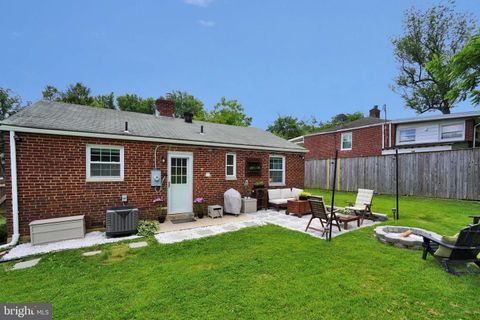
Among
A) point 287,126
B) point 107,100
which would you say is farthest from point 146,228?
point 287,126

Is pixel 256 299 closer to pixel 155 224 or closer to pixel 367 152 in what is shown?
pixel 155 224

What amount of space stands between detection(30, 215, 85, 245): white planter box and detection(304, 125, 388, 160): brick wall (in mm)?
19173

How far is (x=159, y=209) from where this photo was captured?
7.24m

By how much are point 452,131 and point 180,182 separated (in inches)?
721

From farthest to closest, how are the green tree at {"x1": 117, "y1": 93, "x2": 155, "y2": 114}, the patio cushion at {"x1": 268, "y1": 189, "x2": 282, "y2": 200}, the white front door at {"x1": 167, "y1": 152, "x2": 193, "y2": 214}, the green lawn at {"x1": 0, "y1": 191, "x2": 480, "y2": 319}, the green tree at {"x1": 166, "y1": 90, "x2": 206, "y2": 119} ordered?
the green tree at {"x1": 166, "y1": 90, "x2": 206, "y2": 119} < the green tree at {"x1": 117, "y1": 93, "x2": 155, "y2": 114} < the patio cushion at {"x1": 268, "y1": 189, "x2": 282, "y2": 200} < the white front door at {"x1": 167, "y1": 152, "x2": 193, "y2": 214} < the green lawn at {"x1": 0, "y1": 191, "x2": 480, "y2": 319}

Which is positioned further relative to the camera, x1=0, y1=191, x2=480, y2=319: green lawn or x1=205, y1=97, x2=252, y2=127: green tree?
x1=205, y1=97, x2=252, y2=127: green tree

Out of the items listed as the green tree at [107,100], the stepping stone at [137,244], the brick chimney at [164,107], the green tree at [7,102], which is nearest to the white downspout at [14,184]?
the stepping stone at [137,244]

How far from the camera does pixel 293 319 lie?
101 inches

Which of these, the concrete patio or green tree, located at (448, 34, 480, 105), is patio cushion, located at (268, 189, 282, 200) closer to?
the concrete patio

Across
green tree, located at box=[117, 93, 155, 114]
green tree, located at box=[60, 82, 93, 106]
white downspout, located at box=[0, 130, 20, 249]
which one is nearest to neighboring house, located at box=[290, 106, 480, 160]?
white downspout, located at box=[0, 130, 20, 249]

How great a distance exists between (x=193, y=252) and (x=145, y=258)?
0.98m

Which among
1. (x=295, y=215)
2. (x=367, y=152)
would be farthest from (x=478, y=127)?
(x=295, y=215)

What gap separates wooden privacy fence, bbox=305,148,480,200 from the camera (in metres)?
9.92

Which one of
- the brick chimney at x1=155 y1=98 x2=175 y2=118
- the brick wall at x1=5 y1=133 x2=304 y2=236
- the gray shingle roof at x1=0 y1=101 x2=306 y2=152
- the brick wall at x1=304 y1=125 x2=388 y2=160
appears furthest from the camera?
the brick wall at x1=304 y1=125 x2=388 y2=160
